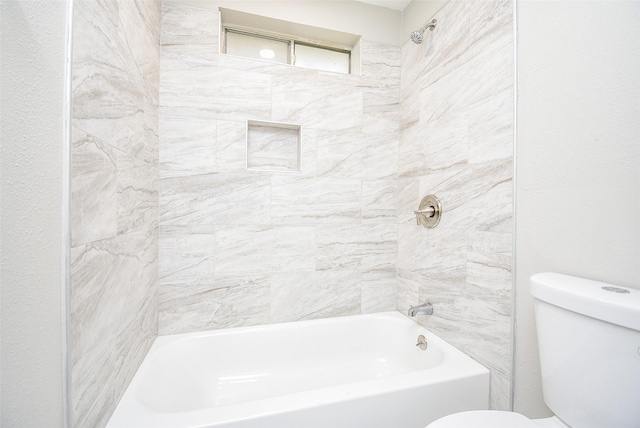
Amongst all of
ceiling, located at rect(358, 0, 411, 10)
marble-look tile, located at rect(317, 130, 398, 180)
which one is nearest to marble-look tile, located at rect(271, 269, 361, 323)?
marble-look tile, located at rect(317, 130, 398, 180)

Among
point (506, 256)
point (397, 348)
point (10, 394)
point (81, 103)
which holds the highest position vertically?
point (81, 103)

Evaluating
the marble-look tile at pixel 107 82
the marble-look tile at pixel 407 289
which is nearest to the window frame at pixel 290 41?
the marble-look tile at pixel 107 82

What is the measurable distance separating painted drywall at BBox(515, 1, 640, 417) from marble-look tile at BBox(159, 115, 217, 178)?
1.52 metres

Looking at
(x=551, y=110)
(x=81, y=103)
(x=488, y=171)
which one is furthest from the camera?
(x=488, y=171)

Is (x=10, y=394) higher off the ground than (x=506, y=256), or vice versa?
(x=506, y=256)

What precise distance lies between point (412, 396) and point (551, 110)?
119 centimetres

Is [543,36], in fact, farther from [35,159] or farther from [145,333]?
[145,333]

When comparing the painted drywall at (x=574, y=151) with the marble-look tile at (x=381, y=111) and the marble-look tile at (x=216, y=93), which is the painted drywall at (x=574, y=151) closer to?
the marble-look tile at (x=381, y=111)

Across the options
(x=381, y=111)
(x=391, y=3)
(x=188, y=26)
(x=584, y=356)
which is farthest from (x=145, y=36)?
(x=584, y=356)

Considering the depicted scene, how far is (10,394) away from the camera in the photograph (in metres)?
0.51

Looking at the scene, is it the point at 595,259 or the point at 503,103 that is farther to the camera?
the point at 503,103

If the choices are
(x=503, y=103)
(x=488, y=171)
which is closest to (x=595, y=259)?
(x=488, y=171)

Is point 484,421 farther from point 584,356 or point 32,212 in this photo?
point 32,212

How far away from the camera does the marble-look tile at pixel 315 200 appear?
169 cm
